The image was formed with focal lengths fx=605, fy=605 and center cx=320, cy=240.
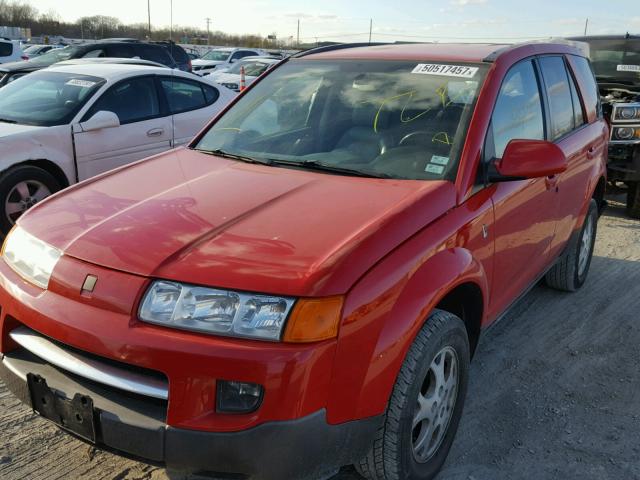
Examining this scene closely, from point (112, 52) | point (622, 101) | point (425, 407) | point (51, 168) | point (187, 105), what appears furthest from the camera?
point (112, 52)

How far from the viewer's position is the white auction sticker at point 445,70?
3.08 meters

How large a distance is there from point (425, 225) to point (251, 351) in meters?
0.90

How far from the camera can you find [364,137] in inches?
121

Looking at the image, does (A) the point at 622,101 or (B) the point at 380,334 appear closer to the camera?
(B) the point at 380,334

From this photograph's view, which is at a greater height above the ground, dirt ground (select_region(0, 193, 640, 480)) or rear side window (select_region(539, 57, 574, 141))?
rear side window (select_region(539, 57, 574, 141))

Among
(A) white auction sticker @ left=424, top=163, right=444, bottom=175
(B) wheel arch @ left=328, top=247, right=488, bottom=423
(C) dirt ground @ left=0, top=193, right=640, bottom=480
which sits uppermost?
(A) white auction sticker @ left=424, top=163, right=444, bottom=175

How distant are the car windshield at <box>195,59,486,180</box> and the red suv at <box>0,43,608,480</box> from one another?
0.04 feet

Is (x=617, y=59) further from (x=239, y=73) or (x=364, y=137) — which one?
(x=239, y=73)

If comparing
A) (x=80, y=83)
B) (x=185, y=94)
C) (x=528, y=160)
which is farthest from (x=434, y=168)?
(x=185, y=94)

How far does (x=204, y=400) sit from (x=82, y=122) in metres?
4.62

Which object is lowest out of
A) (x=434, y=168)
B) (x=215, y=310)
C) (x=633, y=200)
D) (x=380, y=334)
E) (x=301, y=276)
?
(x=633, y=200)

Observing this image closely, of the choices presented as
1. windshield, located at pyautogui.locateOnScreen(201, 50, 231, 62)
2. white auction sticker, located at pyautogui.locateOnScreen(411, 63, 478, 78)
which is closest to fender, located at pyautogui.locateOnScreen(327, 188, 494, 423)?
white auction sticker, located at pyautogui.locateOnScreen(411, 63, 478, 78)

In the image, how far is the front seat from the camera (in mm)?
2984

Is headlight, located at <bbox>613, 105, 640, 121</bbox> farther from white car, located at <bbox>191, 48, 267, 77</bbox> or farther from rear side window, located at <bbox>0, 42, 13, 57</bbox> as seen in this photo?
white car, located at <bbox>191, 48, 267, 77</bbox>
